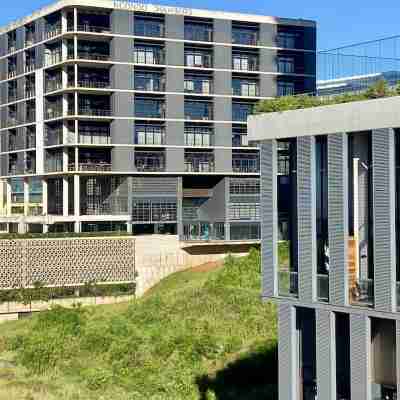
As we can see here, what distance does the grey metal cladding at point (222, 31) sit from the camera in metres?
69.7

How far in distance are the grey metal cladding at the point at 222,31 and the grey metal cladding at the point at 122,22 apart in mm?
7525

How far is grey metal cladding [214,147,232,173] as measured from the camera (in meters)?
69.7

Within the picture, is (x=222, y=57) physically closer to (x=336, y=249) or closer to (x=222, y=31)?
(x=222, y=31)

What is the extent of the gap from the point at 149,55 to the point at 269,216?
4853 cm

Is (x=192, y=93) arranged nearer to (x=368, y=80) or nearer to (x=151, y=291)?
(x=151, y=291)

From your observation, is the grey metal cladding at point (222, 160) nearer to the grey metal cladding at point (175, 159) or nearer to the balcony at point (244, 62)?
the grey metal cladding at point (175, 159)

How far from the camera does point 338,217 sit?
62.8 feet

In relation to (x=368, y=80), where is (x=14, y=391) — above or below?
below

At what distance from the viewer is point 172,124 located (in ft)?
223

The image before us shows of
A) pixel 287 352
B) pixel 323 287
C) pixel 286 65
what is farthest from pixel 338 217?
pixel 286 65

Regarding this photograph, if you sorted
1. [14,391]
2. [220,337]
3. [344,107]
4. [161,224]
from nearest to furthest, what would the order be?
1. [344,107]
2. [14,391]
3. [220,337]
4. [161,224]

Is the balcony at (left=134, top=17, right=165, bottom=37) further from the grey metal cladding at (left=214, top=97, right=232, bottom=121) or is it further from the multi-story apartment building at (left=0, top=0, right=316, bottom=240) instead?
the grey metal cladding at (left=214, top=97, right=232, bottom=121)

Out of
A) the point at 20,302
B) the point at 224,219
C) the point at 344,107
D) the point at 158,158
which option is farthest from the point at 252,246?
the point at 344,107

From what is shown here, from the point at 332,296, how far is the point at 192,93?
50789mm
